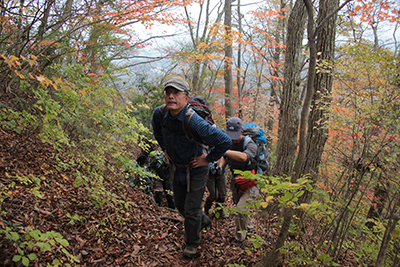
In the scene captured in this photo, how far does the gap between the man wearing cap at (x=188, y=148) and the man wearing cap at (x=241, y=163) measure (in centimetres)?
76

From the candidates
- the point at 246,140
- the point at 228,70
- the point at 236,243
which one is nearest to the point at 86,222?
the point at 236,243

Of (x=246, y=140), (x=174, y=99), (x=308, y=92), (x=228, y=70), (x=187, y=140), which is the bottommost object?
(x=246, y=140)

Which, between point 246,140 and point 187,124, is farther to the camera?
point 246,140

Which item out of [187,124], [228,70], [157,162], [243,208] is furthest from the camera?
[228,70]

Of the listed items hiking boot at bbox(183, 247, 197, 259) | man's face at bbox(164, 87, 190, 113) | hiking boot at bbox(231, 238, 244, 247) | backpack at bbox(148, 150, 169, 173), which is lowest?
hiking boot at bbox(231, 238, 244, 247)

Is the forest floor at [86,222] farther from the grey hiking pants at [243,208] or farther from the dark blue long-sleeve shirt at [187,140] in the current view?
the dark blue long-sleeve shirt at [187,140]

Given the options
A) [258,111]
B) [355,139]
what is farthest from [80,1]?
[258,111]

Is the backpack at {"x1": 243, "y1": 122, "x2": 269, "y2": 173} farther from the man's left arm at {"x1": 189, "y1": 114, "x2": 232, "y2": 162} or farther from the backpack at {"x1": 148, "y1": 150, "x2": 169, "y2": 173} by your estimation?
the backpack at {"x1": 148, "y1": 150, "x2": 169, "y2": 173}

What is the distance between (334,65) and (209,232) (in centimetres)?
392

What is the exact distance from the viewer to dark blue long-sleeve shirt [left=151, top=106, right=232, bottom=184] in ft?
9.43

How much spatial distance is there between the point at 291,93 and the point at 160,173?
374 centimetres

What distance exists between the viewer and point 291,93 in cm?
581

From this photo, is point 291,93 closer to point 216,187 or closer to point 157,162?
point 216,187

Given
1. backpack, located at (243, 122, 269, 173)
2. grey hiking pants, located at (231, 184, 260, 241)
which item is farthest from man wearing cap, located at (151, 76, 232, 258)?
backpack, located at (243, 122, 269, 173)
